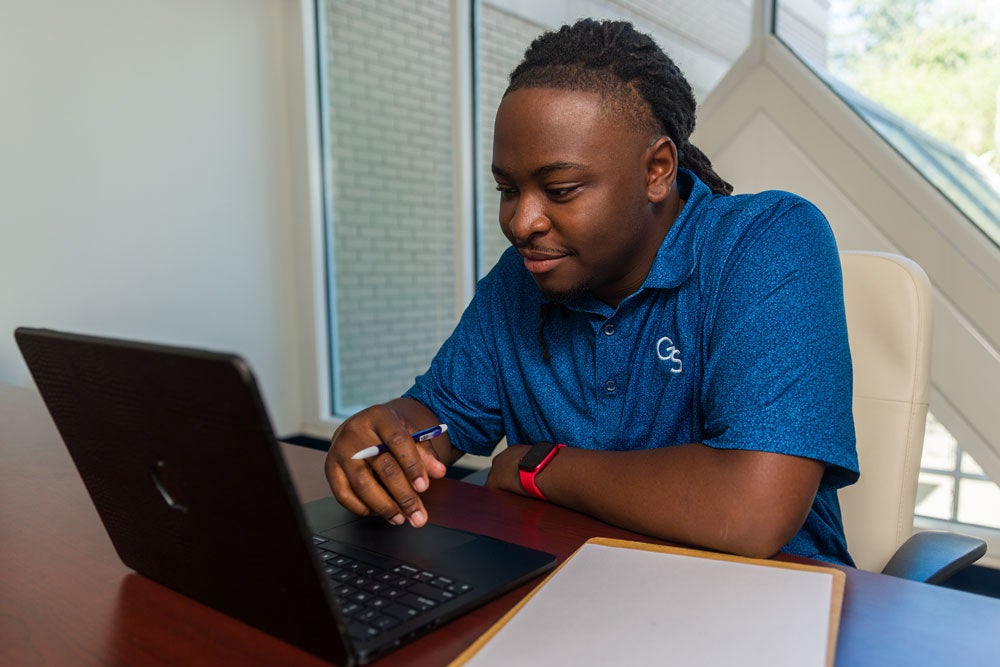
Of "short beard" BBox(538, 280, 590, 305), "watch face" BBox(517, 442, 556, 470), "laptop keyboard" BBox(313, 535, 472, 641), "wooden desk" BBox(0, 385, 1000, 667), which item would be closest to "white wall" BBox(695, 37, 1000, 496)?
"short beard" BBox(538, 280, 590, 305)

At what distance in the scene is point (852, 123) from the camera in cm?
245

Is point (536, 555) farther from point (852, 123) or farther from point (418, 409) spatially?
point (852, 123)

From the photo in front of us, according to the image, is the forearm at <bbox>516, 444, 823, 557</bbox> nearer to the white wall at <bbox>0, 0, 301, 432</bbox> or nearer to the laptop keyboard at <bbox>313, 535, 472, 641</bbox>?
the laptop keyboard at <bbox>313, 535, 472, 641</bbox>

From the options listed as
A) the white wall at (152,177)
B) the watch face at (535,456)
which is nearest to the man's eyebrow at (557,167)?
the watch face at (535,456)

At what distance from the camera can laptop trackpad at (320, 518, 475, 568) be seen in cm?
76

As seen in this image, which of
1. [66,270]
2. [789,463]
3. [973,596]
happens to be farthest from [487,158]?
[973,596]

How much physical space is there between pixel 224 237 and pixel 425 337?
1.10 m

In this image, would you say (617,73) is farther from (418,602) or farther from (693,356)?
(418,602)

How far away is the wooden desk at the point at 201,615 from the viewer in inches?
22.7

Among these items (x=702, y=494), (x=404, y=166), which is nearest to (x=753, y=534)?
(x=702, y=494)

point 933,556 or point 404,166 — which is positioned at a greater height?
point 404,166

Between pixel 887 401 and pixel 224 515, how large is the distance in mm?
921

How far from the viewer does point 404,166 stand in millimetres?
3783

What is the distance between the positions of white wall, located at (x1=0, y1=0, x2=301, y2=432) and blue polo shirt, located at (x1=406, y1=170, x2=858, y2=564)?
2.52m
